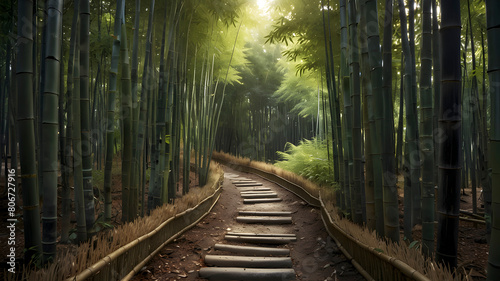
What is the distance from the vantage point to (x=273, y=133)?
9.74 m

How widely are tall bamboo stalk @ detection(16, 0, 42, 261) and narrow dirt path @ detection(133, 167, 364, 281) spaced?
0.99 m

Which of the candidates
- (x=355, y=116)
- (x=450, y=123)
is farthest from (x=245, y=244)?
(x=450, y=123)

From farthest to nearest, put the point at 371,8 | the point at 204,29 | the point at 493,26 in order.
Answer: the point at 204,29
the point at 371,8
the point at 493,26

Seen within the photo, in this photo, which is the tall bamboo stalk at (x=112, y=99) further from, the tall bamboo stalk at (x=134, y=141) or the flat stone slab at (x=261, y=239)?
the flat stone slab at (x=261, y=239)

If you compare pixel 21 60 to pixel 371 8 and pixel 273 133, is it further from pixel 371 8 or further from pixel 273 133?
pixel 273 133

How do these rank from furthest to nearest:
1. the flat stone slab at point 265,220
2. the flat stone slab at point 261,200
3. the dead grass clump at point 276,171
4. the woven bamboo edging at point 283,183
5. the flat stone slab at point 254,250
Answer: the flat stone slab at point 261,200
the dead grass clump at point 276,171
the woven bamboo edging at point 283,183
the flat stone slab at point 265,220
the flat stone slab at point 254,250

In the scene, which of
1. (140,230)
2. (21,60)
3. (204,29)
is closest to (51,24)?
(21,60)

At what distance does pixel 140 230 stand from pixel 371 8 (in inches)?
83.3

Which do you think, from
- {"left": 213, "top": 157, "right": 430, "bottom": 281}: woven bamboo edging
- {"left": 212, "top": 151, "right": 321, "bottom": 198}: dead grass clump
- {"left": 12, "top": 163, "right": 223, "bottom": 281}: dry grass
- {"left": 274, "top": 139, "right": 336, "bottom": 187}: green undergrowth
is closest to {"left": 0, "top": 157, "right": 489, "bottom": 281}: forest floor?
{"left": 213, "top": 157, "right": 430, "bottom": 281}: woven bamboo edging

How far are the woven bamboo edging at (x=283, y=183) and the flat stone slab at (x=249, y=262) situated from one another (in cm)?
162

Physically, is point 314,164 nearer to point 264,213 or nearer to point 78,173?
point 264,213

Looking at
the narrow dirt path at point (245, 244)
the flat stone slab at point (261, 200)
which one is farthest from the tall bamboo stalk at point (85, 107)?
the flat stone slab at point (261, 200)

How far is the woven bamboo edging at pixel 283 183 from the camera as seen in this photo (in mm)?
4305

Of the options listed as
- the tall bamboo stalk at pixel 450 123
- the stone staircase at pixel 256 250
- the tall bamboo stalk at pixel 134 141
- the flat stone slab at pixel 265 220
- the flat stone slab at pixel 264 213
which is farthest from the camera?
the flat stone slab at pixel 264 213
